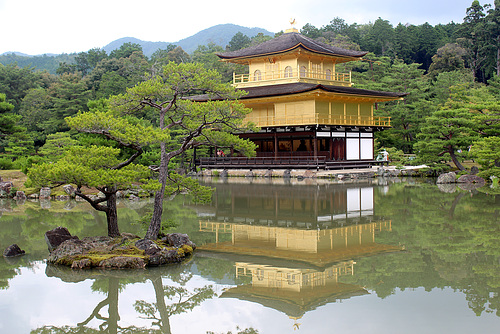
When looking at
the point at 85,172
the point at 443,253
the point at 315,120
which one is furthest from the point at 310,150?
the point at 85,172

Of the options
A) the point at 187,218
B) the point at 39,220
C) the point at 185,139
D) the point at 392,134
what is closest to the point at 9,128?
the point at 39,220

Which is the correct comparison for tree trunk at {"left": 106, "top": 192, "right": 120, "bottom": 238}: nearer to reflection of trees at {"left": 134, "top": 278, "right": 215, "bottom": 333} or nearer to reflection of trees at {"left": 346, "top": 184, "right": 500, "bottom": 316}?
reflection of trees at {"left": 134, "top": 278, "right": 215, "bottom": 333}

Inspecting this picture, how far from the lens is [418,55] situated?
7056 cm

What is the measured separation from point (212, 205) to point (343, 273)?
31.3ft

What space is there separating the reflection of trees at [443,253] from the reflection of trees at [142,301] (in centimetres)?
283

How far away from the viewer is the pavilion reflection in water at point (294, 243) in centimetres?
773

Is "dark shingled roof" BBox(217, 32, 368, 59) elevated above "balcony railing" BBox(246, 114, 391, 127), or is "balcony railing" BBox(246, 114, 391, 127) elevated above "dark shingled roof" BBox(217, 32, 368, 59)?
"dark shingled roof" BBox(217, 32, 368, 59)

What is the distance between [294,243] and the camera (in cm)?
1112

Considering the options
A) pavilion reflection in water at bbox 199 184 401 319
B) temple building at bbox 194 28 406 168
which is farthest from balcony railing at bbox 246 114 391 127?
pavilion reflection in water at bbox 199 184 401 319

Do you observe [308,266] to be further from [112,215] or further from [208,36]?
[208,36]

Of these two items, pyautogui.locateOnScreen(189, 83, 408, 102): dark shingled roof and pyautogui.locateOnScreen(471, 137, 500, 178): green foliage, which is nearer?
pyautogui.locateOnScreen(471, 137, 500, 178): green foliage

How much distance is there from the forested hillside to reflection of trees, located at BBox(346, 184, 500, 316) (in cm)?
902

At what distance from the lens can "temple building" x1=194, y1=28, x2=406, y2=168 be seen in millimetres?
31016

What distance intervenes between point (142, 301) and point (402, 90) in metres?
39.5
